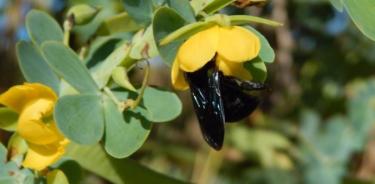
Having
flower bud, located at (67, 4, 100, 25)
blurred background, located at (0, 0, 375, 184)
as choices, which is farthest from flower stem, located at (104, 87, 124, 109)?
blurred background, located at (0, 0, 375, 184)

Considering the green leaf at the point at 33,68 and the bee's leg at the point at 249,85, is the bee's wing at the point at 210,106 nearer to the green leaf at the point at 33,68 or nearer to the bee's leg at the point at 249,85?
the bee's leg at the point at 249,85

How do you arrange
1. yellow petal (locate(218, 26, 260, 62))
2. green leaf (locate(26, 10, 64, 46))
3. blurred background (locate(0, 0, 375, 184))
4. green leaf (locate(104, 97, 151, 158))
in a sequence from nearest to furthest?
yellow petal (locate(218, 26, 260, 62)) < green leaf (locate(104, 97, 151, 158)) < green leaf (locate(26, 10, 64, 46)) < blurred background (locate(0, 0, 375, 184))

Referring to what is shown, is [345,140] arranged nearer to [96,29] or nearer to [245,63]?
[96,29]

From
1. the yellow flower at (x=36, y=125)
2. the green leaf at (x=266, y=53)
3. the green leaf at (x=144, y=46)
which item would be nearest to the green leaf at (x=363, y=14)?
the green leaf at (x=266, y=53)

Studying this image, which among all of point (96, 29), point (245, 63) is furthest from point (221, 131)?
point (96, 29)

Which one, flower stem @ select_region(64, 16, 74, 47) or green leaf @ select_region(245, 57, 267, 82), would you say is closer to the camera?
green leaf @ select_region(245, 57, 267, 82)

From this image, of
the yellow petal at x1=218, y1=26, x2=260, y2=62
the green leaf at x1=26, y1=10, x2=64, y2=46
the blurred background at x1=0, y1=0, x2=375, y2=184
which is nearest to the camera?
the yellow petal at x1=218, y1=26, x2=260, y2=62

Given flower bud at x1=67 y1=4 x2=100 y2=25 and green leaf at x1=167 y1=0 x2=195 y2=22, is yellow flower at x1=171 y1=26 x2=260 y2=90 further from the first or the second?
flower bud at x1=67 y1=4 x2=100 y2=25

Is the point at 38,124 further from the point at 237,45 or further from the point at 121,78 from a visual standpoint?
the point at 237,45
